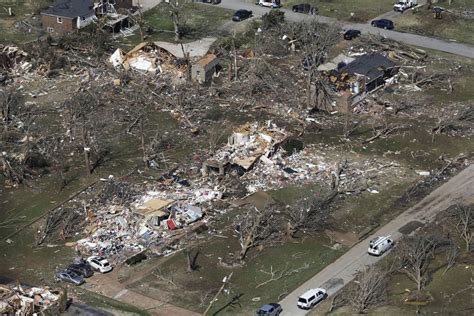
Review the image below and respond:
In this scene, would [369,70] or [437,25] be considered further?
[437,25]

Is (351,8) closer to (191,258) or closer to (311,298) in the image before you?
(191,258)

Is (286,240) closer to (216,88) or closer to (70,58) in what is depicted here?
(216,88)

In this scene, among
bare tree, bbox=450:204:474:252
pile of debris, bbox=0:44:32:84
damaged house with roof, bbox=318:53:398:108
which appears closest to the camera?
bare tree, bbox=450:204:474:252

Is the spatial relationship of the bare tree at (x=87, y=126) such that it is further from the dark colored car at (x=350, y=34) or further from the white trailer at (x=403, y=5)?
the white trailer at (x=403, y=5)

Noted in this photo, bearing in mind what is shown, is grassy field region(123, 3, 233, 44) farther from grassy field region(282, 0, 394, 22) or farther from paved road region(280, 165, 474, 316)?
paved road region(280, 165, 474, 316)

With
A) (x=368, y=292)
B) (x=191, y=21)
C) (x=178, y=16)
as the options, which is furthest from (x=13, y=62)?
(x=368, y=292)

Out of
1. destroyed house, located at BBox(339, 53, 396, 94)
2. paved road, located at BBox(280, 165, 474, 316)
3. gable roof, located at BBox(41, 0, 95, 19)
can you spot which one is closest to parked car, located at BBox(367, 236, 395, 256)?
paved road, located at BBox(280, 165, 474, 316)
